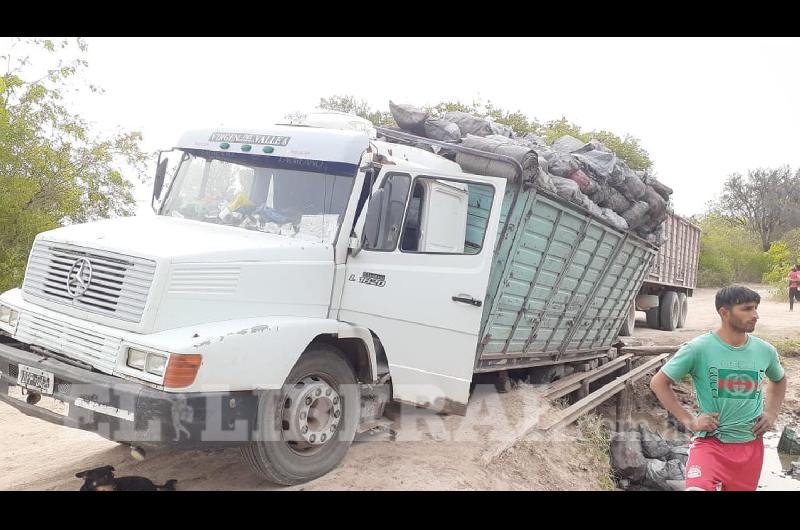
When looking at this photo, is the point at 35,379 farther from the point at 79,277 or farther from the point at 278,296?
the point at 278,296

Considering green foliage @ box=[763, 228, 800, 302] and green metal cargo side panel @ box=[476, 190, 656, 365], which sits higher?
green foliage @ box=[763, 228, 800, 302]

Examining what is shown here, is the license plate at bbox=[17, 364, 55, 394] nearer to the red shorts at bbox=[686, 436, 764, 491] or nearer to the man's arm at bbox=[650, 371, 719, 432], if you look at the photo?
the man's arm at bbox=[650, 371, 719, 432]

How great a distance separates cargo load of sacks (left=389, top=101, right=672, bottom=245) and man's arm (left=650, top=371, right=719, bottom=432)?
2.22m

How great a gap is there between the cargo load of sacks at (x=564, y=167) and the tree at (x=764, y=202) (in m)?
34.5

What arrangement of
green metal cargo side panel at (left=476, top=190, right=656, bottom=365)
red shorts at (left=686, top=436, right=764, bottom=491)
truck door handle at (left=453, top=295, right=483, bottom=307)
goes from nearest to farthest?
1. red shorts at (left=686, top=436, right=764, bottom=491)
2. truck door handle at (left=453, top=295, right=483, bottom=307)
3. green metal cargo side panel at (left=476, top=190, right=656, bottom=365)

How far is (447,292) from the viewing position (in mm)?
4465

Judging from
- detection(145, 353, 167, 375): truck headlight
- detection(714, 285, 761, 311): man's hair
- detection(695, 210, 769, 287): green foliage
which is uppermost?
detection(695, 210, 769, 287): green foliage

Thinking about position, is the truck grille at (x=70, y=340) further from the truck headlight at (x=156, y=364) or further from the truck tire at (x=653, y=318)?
the truck tire at (x=653, y=318)

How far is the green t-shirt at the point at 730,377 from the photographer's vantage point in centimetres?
304

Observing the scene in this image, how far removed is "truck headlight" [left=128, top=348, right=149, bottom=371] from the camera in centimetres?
331

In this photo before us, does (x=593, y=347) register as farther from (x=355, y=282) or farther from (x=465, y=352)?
(x=355, y=282)

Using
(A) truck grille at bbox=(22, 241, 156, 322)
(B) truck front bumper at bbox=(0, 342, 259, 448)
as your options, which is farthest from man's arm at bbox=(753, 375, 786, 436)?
(A) truck grille at bbox=(22, 241, 156, 322)

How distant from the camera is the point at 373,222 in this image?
4.35 meters

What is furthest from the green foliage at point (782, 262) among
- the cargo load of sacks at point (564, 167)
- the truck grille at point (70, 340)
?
the truck grille at point (70, 340)
